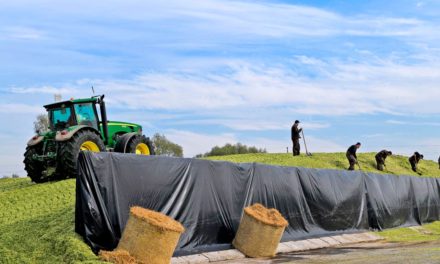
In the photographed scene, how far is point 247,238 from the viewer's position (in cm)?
1216

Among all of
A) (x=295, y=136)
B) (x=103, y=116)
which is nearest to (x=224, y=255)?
(x=103, y=116)

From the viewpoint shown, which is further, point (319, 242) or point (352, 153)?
point (352, 153)

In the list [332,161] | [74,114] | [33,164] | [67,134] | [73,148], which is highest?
[74,114]

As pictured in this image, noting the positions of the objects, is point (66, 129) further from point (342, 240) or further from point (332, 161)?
point (332, 161)

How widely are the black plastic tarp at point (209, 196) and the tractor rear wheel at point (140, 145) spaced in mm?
5177

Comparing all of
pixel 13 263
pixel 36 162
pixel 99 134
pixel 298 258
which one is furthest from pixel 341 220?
pixel 13 263

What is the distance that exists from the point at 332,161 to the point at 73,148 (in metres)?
15.4

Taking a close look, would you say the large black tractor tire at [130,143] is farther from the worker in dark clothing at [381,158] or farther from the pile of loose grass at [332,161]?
the worker in dark clothing at [381,158]

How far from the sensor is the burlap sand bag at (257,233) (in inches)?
476

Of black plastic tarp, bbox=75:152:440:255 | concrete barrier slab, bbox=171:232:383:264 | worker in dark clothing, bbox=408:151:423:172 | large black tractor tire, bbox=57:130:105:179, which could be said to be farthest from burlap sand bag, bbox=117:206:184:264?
worker in dark clothing, bbox=408:151:423:172

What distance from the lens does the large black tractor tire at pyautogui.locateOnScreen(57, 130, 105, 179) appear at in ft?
54.4

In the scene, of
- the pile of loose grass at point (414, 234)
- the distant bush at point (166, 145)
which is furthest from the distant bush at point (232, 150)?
the pile of loose grass at point (414, 234)

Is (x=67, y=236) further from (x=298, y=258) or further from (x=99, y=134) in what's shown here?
(x=99, y=134)

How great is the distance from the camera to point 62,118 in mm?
18422
